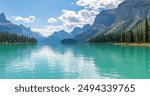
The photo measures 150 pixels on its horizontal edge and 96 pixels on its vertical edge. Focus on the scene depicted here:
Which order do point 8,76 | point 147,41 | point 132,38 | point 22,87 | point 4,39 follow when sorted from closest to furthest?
point 22,87 → point 8,76 → point 147,41 → point 132,38 → point 4,39

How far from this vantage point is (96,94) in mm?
15336

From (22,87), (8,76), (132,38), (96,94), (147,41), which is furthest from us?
(132,38)

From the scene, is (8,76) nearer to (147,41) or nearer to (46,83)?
(46,83)

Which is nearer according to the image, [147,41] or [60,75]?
[60,75]

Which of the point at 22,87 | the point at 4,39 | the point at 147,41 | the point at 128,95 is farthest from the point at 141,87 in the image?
the point at 4,39

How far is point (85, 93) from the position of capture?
50.7 feet

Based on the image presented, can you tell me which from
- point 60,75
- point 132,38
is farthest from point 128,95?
point 132,38

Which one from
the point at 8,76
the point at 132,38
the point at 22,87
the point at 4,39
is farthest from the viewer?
the point at 4,39

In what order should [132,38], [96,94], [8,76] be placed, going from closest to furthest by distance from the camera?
[96,94] < [8,76] < [132,38]

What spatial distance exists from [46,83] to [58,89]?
200 centimetres

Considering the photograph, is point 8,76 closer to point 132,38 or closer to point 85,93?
point 85,93

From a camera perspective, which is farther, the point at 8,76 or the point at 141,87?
the point at 8,76

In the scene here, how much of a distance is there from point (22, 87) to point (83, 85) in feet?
10.4

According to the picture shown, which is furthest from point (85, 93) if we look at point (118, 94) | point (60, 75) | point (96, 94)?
point (60, 75)
